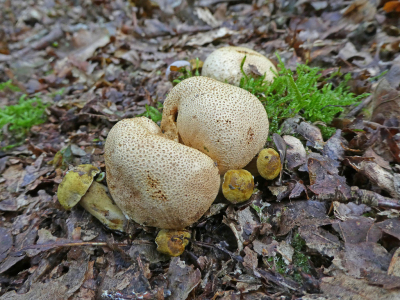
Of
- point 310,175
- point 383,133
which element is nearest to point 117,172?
point 310,175

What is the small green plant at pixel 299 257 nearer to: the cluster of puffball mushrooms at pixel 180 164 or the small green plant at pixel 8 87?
the cluster of puffball mushrooms at pixel 180 164

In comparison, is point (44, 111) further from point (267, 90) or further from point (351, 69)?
point (351, 69)

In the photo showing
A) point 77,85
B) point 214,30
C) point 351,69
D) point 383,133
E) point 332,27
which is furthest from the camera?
point 214,30

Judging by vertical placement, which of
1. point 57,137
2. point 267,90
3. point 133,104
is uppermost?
point 267,90

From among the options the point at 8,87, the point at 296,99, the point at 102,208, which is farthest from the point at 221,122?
the point at 8,87

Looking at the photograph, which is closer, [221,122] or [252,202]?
[221,122]

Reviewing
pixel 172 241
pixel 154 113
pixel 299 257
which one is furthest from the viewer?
pixel 154 113

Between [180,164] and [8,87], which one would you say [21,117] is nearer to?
[8,87]

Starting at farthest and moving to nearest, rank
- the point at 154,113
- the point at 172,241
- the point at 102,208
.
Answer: the point at 154,113 < the point at 102,208 < the point at 172,241
